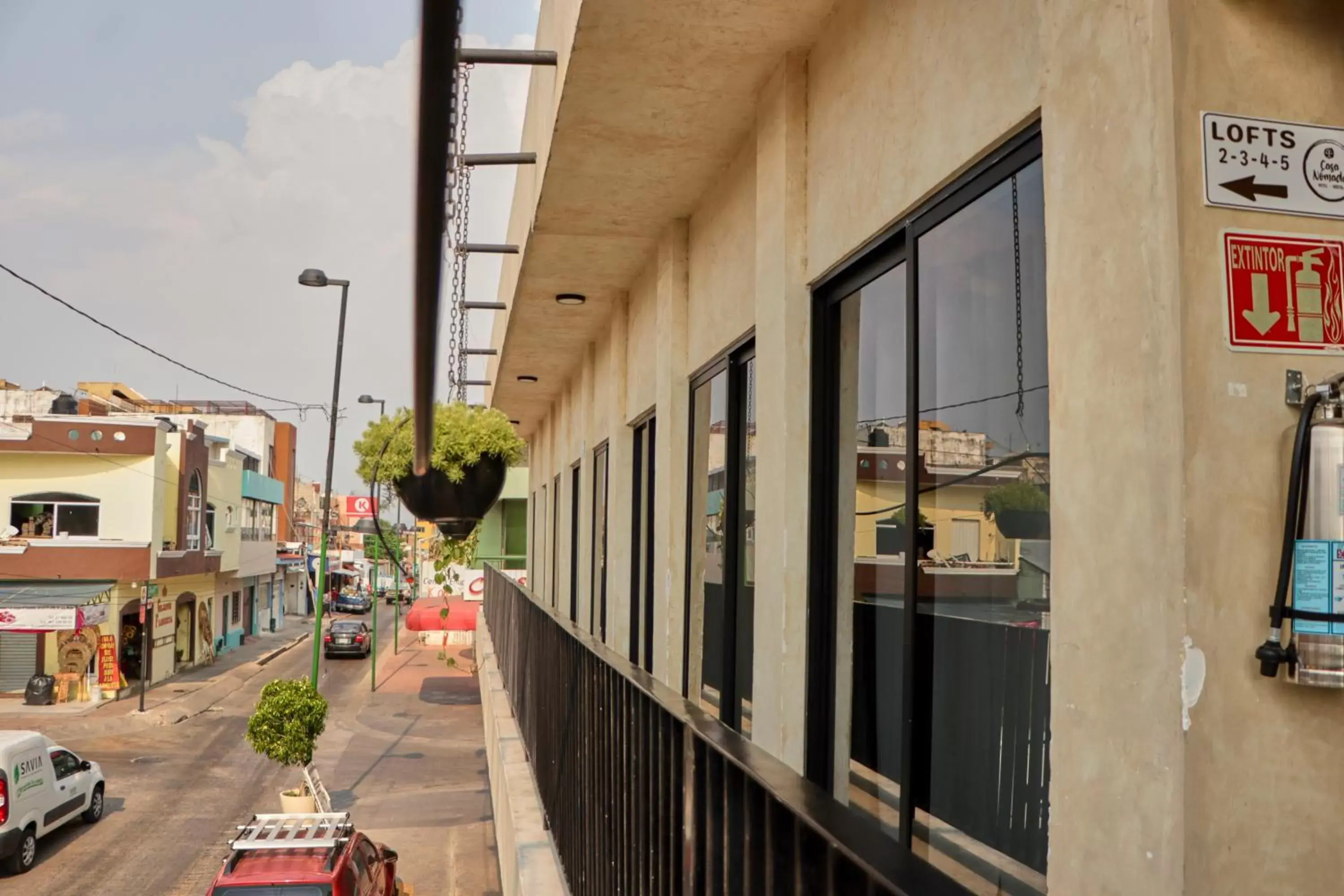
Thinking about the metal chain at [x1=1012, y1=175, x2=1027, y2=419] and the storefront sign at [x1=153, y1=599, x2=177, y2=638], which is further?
the storefront sign at [x1=153, y1=599, x2=177, y2=638]

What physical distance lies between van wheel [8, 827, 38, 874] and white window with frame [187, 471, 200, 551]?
23.4 metres

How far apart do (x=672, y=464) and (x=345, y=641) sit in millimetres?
46991

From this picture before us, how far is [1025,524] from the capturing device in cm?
281

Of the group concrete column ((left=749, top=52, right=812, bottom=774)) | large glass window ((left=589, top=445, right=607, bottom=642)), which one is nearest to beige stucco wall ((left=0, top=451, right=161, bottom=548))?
large glass window ((left=589, top=445, right=607, bottom=642))

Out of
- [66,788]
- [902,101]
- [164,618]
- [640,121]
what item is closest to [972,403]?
[902,101]

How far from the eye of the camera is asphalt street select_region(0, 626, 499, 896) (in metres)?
18.8

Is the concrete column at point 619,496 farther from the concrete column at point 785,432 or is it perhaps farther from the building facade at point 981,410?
the concrete column at point 785,432

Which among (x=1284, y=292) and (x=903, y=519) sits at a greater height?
(x=1284, y=292)

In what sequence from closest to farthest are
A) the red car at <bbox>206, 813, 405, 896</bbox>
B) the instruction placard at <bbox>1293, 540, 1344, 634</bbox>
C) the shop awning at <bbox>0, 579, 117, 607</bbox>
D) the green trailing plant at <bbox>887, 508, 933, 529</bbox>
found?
the instruction placard at <bbox>1293, 540, 1344, 634</bbox>, the green trailing plant at <bbox>887, 508, 933, 529</bbox>, the red car at <bbox>206, 813, 405, 896</bbox>, the shop awning at <bbox>0, 579, 117, 607</bbox>

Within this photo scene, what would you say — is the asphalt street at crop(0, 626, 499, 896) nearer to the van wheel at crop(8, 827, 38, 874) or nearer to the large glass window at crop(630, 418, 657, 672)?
the van wheel at crop(8, 827, 38, 874)

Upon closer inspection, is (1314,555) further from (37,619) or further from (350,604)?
(350,604)

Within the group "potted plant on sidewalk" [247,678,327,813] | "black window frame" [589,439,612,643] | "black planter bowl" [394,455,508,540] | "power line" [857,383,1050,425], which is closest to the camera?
"power line" [857,383,1050,425]

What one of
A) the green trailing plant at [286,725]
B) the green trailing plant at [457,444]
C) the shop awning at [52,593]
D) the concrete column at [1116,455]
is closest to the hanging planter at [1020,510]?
the concrete column at [1116,455]

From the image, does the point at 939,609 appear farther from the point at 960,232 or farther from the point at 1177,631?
the point at 1177,631
